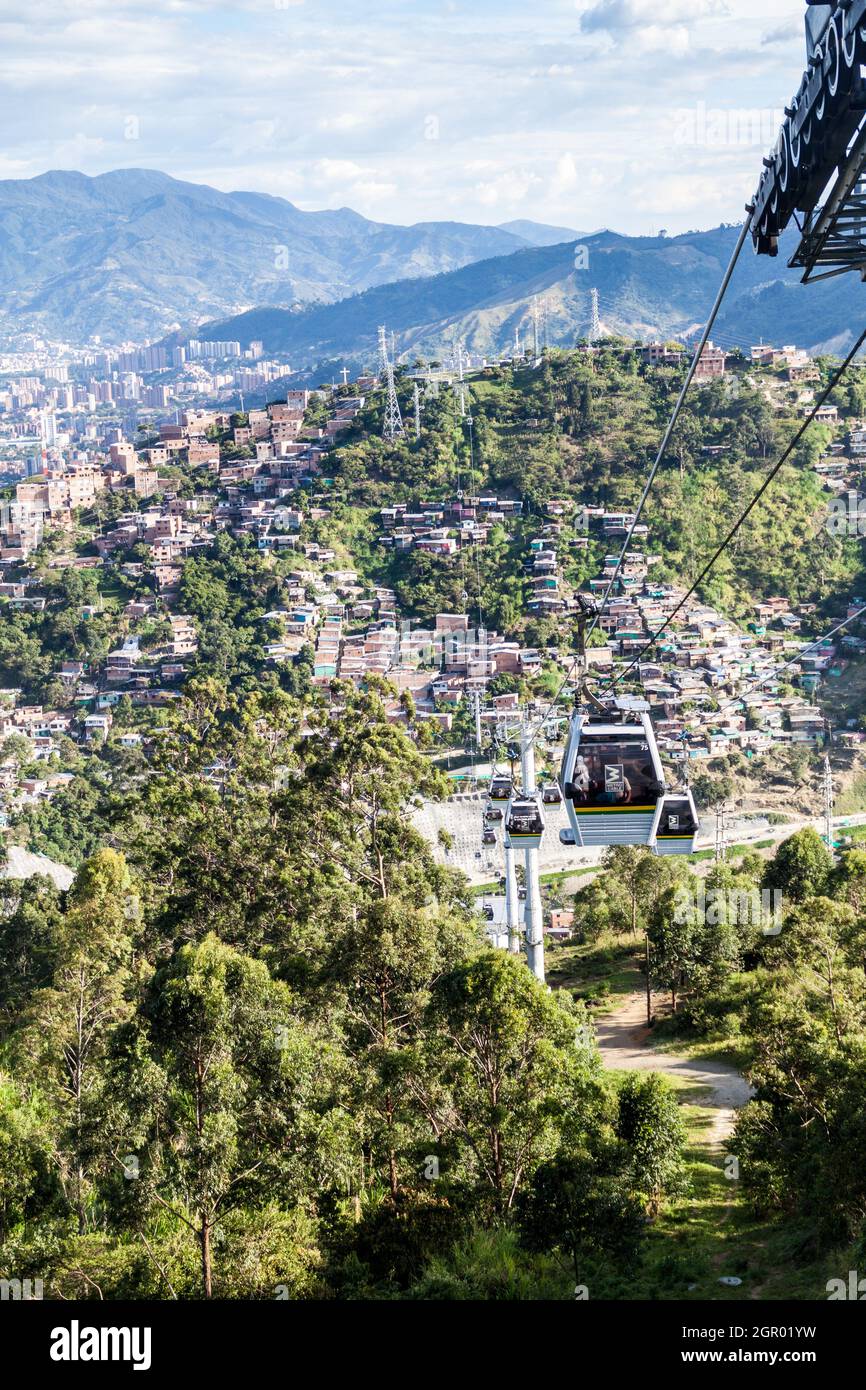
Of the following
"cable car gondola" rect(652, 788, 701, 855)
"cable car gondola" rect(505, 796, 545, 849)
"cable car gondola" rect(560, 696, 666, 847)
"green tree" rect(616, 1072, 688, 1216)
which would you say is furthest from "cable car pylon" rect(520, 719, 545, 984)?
"cable car gondola" rect(560, 696, 666, 847)

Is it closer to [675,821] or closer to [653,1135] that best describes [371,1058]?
[653,1135]

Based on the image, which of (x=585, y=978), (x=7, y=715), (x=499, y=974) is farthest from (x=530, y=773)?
(x=7, y=715)

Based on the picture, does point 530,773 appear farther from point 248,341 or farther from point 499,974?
point 248,341

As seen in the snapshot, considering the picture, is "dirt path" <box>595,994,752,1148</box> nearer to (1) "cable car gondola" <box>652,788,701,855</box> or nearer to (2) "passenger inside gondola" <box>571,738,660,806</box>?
(1) "cable car gondola" <box>652,788,701,855</box>

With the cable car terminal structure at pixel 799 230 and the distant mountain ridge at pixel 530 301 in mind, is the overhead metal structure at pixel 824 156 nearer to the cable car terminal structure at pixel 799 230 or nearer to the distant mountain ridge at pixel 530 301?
the cable car terminal structure at pixel 799 230

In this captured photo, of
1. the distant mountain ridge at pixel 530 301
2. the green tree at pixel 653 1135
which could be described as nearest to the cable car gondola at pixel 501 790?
the green tree at pixel 653 1135
